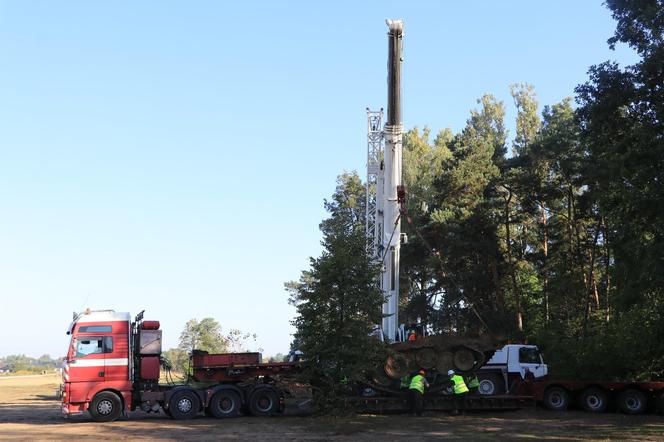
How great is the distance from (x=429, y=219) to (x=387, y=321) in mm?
20010

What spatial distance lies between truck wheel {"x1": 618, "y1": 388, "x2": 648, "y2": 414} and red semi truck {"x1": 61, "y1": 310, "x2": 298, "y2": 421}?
40.2 feet

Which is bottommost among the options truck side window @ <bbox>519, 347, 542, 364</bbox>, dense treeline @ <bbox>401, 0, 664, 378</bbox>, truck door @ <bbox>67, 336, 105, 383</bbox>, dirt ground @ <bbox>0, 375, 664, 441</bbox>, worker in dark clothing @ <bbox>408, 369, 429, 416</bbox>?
dirt ground @ <bbox>0, 375, 664, 441</bbox>

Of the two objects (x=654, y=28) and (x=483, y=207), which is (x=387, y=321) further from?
(x=483, y=207)

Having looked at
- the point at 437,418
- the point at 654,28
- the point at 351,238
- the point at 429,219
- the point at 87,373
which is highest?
the point at 654,28

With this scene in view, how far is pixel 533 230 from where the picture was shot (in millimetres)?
49219

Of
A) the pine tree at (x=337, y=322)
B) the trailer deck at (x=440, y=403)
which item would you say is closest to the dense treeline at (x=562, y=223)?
the trailer deck at (x=440, y=403)

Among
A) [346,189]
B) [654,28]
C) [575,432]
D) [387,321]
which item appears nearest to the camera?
[575,432]

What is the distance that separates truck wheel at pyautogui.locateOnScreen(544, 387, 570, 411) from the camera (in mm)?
24609

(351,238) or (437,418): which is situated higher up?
(351,238)

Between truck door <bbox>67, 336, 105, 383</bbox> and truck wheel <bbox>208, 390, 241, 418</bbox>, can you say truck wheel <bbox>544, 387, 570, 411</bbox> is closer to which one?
truck wheel <bbox>208, 390, 241, 418</bbox>

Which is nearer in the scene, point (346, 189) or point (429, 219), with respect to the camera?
point (429, 219)

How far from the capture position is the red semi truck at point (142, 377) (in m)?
21.7

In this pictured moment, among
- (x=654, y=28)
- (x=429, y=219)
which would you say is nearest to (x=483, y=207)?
(x=429, y=219)

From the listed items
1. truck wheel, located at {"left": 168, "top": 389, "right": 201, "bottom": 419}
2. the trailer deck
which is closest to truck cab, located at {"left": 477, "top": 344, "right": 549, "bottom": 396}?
the trailer deck
